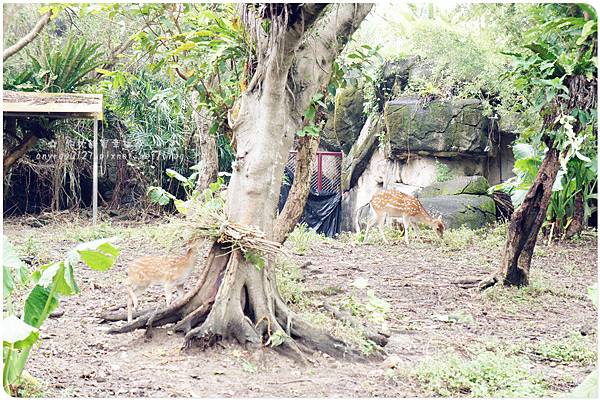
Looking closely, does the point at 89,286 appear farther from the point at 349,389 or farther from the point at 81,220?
the point at 81,220

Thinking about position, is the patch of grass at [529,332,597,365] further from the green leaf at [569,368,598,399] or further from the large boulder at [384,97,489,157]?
the large boulder at [384,97,489,157]

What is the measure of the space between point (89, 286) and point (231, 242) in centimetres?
231

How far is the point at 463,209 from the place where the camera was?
1127 centimetres

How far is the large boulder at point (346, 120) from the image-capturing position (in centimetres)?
1516

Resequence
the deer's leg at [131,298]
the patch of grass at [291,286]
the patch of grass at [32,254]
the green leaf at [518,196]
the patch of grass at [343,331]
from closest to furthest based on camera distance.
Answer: the patch of grass at [343,331] → the deer's leg at [131,298] → the patch of grass at [291,286] → the patch of grass at [32,254] → the green leaf at [518,196]

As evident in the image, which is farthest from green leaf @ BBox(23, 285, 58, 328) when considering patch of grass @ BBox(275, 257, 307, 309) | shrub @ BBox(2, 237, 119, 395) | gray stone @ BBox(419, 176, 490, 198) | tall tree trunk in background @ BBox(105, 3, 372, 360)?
gray stone @ BBox(419, 176, 490, 198)

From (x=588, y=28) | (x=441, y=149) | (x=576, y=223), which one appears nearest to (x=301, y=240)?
(x=576, y=223)

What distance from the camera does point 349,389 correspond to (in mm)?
3727

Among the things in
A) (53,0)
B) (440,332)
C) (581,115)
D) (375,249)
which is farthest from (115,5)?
(375,249)

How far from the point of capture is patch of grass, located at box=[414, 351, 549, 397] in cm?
374

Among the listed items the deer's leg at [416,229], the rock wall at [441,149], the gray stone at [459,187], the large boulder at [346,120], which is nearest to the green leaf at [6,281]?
the deer's leg at [416,229]

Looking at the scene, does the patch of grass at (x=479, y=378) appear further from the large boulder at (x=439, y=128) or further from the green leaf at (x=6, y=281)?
the large boulder at (x=439, y=128)

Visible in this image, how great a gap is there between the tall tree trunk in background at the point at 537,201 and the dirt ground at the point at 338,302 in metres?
0.20

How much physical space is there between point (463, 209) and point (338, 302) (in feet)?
19.1
